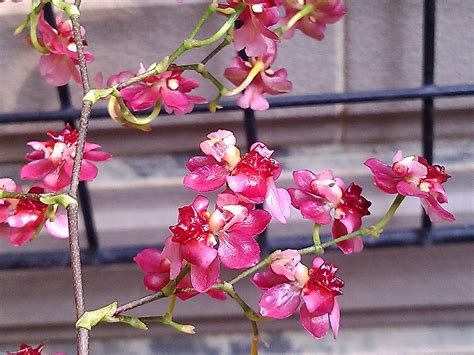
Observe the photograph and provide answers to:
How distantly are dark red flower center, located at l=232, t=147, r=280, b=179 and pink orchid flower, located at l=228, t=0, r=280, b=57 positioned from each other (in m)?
0.11

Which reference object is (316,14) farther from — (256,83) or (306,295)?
(306,295)

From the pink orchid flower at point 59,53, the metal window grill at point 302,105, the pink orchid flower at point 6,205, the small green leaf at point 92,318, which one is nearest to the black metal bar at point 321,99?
the metal window grill at point 302,105

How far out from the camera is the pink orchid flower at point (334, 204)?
0.44m

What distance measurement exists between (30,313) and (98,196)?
0.54ft

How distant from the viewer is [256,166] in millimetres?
375

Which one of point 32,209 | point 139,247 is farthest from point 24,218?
point 139,247

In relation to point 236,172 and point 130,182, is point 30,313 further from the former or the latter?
point 236,172

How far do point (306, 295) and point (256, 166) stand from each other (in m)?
0.09

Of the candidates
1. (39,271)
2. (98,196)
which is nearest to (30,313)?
(39,271)

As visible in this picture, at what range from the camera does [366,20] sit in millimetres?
650

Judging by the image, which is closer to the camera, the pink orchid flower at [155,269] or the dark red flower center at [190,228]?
the dark red flower center at [190,228]

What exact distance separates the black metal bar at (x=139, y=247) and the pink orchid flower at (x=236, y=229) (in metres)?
0.30

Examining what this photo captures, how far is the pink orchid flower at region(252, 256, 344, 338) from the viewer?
1.27 feet

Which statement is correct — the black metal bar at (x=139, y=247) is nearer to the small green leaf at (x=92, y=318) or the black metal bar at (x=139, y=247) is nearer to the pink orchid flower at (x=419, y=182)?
the pink orchid flower at (x=419, y=182)
